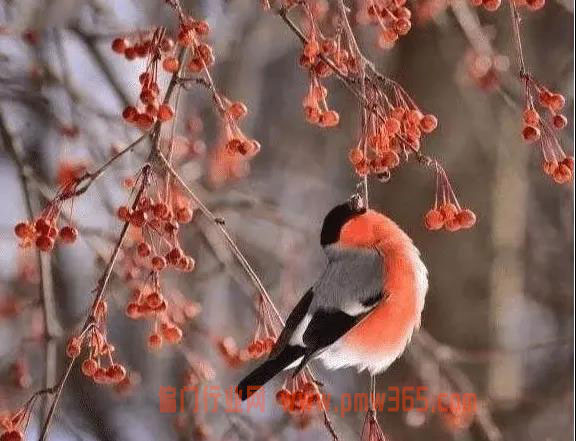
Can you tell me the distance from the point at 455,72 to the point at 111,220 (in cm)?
55

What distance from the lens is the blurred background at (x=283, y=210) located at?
0.97m

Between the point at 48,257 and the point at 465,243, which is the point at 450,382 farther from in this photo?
the point at 48,257

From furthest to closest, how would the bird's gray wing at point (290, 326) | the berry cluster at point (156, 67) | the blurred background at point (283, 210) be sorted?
the blurred background at point (283, 210)
the bird's gray wing at point (290, 326)
the berry cluster at point (156, 67)

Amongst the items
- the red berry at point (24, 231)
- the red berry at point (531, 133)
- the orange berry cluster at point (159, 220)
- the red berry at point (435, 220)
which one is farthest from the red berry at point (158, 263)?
the red berry at point (531, 133)

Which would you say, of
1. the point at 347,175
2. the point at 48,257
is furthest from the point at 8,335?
the point at 347,175

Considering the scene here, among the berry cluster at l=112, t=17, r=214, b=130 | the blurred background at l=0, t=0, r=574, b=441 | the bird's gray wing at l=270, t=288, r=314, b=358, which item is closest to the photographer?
the berry cluster at l=112, t=17, r=214, b=130

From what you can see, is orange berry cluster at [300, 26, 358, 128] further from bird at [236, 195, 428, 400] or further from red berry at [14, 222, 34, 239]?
red berry at [14, 222, 34, 239]

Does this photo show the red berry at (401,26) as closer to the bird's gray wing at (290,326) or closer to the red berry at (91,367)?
the bird's gray wing at (290,326)

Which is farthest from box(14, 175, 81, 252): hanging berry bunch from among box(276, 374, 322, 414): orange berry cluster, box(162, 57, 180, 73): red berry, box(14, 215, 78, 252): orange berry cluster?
box(276, 374, 322, 414): orange berry cluster

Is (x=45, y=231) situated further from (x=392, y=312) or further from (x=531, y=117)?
(x=531, y=117)

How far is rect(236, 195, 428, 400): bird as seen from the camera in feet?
2.55

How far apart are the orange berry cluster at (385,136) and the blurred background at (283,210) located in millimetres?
313

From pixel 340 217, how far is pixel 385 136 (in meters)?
0.11

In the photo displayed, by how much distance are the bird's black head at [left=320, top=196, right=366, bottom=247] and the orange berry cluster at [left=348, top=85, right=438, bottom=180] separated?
1.6 inches
